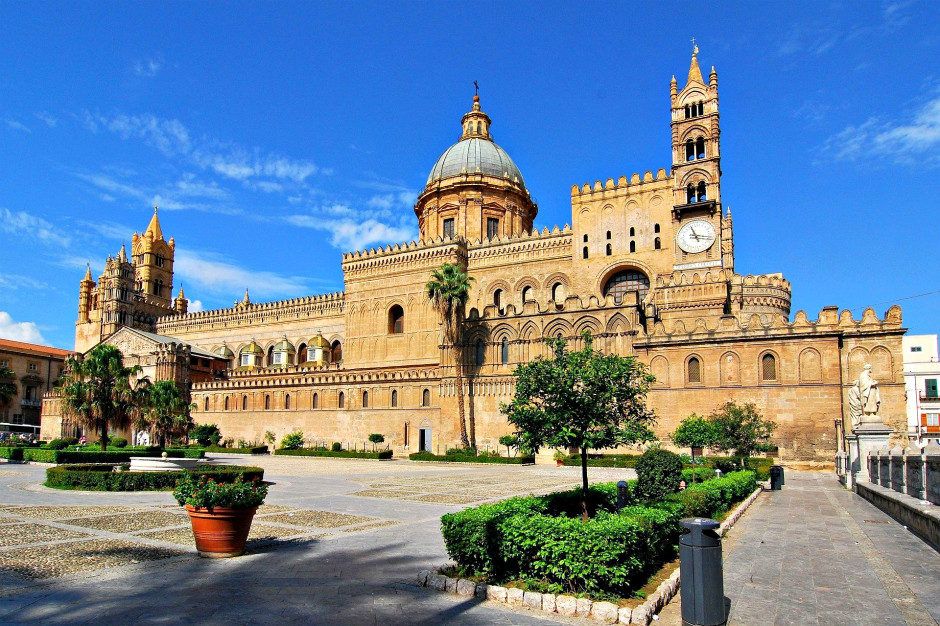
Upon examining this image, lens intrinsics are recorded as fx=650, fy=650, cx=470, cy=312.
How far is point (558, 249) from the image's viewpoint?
50.3 metres

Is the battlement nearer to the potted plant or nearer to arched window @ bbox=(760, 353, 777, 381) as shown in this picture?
arched window @ bbox=(760, 353, 777, 381)

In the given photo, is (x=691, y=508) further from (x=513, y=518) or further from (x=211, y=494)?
Answer: (x=211, y=494)

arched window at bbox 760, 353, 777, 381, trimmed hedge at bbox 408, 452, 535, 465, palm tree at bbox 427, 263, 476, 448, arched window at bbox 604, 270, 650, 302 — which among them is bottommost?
trimmed hedge at bbox 408, 452, 535, 465

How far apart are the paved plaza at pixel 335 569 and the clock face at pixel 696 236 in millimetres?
29717

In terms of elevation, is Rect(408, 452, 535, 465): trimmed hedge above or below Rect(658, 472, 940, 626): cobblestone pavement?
below

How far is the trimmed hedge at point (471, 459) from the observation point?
3734cm

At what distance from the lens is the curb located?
713 cm

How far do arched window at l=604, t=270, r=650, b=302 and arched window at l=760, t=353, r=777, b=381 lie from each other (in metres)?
10.9

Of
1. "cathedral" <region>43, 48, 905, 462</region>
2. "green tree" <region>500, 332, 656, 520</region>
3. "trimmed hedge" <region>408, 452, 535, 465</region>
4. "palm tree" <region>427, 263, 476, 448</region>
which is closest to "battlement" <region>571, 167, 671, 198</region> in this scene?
"cathedral" <region>43, 48, 905, 462</region>

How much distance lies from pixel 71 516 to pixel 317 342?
4909 centimetres

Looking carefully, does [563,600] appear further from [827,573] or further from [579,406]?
[827,573]

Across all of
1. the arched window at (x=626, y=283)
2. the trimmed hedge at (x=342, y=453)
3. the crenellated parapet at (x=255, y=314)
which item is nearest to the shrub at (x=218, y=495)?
the trimmed hedge at (x=342, y=453)

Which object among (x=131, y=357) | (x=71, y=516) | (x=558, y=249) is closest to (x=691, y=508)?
(x=71, y=516)

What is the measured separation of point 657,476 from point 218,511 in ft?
33.2
